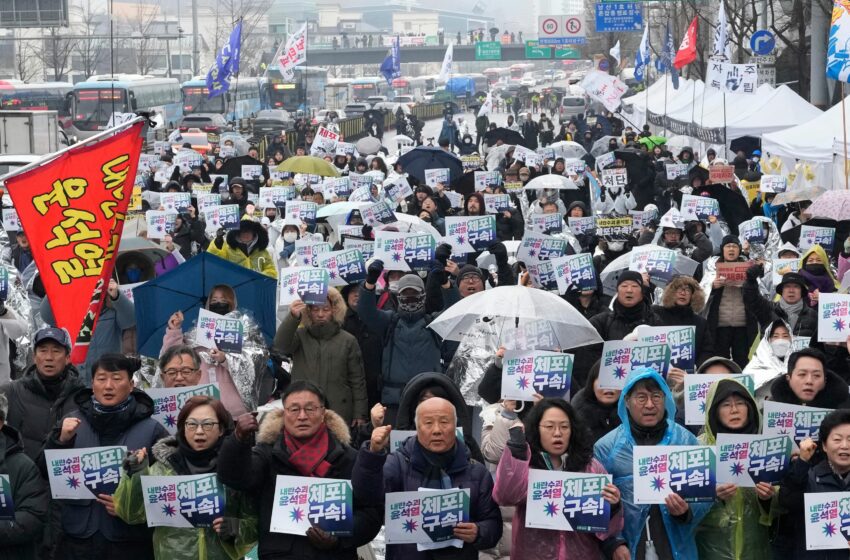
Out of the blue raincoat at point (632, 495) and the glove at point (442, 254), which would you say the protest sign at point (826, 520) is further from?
the glove at point (442, 254)

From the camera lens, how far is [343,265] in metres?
11.1

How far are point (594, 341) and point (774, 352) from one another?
3.22 feet

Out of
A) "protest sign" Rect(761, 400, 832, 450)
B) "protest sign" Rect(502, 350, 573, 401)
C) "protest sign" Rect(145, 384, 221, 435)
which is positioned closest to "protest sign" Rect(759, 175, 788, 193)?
"protest sign" Rect(502, 350, 573, 401)

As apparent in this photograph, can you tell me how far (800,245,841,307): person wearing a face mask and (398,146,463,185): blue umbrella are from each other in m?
11.0

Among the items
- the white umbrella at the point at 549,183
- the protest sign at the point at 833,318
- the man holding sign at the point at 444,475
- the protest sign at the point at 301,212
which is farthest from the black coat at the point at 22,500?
the white umbrella at the point at 549,183

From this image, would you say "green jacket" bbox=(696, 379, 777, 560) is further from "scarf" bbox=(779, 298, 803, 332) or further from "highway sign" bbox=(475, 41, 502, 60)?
"highway sign" bbox=(475, 41, 502, 60)

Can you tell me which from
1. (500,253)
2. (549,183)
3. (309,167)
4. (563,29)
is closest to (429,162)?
(309,167)

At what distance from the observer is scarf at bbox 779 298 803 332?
992 cm

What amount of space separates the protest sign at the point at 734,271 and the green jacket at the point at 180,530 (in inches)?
203

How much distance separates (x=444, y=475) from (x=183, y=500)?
984 millimetres

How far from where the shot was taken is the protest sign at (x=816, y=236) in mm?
13359

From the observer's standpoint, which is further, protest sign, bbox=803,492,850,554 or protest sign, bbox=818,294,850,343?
protest sign, bbox=818,294,850,343

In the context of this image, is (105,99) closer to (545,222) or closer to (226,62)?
(226,62)

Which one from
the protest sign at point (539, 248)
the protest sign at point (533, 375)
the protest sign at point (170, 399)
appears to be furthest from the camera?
the protest sign at point (539, 248)
